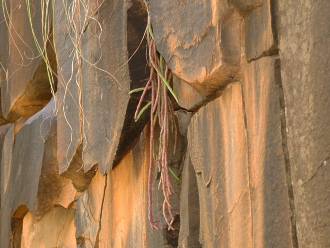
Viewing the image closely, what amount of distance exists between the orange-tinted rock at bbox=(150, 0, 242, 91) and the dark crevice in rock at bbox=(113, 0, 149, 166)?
0.26 m

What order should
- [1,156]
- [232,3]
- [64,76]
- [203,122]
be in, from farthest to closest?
[1,156]
[64,76]
[203,122]
[232,3]

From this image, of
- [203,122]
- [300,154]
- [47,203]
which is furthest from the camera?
[47,203]

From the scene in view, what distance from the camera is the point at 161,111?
8.02ft

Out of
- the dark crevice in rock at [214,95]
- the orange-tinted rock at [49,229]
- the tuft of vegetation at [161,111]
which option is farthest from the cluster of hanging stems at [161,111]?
the orange-tinted rock at [49,229]

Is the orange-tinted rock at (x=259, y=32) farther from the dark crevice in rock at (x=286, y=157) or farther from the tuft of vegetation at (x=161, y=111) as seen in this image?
the tuft of vegetation at (x=161, y=111)

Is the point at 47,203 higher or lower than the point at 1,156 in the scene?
lower

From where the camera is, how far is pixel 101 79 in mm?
2777

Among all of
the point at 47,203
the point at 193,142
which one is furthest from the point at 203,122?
the point at 47,203

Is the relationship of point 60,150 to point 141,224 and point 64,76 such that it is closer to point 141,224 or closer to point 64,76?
point 64,76

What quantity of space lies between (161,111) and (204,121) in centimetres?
25

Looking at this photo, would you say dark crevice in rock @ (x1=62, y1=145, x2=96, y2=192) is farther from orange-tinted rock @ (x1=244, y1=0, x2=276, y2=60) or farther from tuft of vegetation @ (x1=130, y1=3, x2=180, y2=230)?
orange-tinted rock @ (x1=244, y1=0, x2=276, y2=60)

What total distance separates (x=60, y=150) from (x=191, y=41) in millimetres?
1170

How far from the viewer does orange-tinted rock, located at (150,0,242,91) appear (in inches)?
80.6

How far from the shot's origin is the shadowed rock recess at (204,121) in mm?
1788
